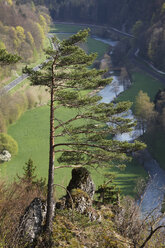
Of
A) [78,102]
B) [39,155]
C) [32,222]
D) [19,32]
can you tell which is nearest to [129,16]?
[19,32]

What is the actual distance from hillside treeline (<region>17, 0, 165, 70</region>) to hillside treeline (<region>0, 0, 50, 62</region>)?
16220 millimetres

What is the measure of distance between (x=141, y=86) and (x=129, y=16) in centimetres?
7113

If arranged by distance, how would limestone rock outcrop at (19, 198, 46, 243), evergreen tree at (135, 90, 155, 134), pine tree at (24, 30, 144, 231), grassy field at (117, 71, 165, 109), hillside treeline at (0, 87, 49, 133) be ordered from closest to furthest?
1. limestone rock outcrop at (19, 198, 46, 243)
2. pine tree at (24, 30, 144, 231)
3. evergreen tree at (135, 90, 155, 134)
4. hillside treeline at (0, 87, 49, 133)
5. grassy field at (117, 71, 165, 109)

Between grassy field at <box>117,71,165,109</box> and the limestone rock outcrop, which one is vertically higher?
the limestone rock outcrop

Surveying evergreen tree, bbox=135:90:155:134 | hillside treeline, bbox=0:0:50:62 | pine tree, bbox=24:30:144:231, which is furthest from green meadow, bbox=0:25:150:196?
hillside treeline, bbox=0:0:50:62

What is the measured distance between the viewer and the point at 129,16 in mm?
131875

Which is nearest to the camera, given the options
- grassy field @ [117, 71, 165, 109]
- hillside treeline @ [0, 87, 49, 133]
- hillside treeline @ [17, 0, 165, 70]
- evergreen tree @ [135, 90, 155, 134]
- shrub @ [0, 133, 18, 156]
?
shrub @ [0, 133, 18, 156]

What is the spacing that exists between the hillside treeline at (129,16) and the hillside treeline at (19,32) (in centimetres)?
1622

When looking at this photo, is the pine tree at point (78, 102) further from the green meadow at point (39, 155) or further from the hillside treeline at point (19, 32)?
the hillside treeline at point (19, 32)

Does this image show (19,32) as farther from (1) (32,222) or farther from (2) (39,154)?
(1) (32,222)

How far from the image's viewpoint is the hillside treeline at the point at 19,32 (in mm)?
81294

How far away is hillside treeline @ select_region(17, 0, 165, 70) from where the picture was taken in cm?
8500

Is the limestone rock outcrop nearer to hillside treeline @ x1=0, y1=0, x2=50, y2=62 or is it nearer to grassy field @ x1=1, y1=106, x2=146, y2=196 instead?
grassy field @ x1=1, y1=106, x2=146, y2=196

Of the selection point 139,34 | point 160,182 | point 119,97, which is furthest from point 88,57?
point 139,34
